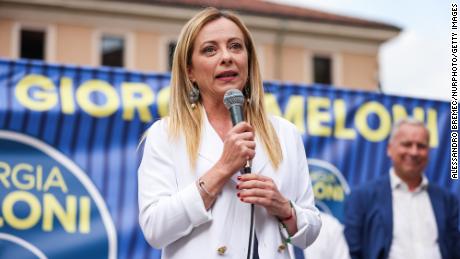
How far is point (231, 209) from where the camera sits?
2.35 meters

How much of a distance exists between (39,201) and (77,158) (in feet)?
1.38

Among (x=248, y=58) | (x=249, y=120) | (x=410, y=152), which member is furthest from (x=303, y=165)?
(x=410, y=152)

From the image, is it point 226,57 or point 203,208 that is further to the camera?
point 226,57

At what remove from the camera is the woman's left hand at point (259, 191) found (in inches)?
87.4

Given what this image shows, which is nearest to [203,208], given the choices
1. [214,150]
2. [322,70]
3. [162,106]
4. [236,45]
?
[214,150]

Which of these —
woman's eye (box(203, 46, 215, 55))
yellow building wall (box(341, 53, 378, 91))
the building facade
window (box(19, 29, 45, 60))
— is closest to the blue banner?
woman's eye (box(203, 46, 215, 55))

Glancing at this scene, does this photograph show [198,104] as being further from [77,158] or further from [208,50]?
[77,158]

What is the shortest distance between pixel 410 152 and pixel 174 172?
3413mm

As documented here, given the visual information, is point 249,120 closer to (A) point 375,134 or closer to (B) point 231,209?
(B) point 231,209

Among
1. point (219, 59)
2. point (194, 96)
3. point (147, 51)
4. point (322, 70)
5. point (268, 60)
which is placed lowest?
point (194, 96)

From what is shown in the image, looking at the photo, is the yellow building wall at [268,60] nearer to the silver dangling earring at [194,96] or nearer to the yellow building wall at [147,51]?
the yellow building wall at [147,51]

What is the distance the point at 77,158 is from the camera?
544 cm

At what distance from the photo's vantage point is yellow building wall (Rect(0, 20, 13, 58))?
25.8 meters

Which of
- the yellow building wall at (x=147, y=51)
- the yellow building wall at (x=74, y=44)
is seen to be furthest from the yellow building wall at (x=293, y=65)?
the yellow building wall at (x=74, y=44)
